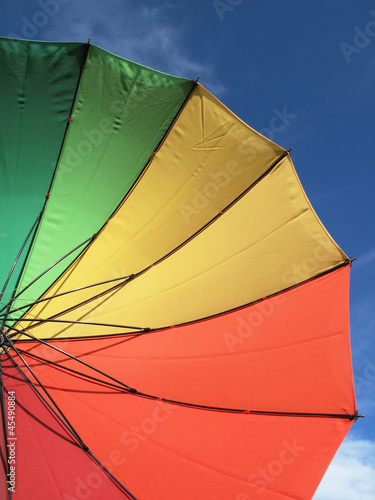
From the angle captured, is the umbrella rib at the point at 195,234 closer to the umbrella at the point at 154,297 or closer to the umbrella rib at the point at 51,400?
the umbrella at the point at 154,297

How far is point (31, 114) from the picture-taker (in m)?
6.92

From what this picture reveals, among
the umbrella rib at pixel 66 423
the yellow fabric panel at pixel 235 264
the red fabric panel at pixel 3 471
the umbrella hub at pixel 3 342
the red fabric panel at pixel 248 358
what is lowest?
the red fabric panel at pixel 3 471

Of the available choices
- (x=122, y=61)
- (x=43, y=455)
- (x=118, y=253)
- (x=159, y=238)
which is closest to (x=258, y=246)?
(x=159, y=238)

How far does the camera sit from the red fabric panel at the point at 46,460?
5.22 metres

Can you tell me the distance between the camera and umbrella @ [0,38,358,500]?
5.62 meters

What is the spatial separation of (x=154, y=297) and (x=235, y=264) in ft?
3.91

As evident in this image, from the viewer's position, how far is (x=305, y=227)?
7.00 meters

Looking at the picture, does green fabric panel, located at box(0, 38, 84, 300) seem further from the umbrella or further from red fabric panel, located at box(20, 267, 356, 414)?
red fabric panel, located at box(20, 267, 356, 414)

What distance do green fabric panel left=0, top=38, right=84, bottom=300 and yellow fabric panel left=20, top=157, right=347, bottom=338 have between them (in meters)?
1.69

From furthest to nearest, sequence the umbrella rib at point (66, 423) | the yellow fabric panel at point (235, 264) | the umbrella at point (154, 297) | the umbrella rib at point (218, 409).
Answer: the yellow fabric panel at point (235, 264) < the umbrella rib at point (218, 409) < the umbrella at point (154, 297) < the umbrella rib at point (66, 423)

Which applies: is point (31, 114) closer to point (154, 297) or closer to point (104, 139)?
point (104, 139)

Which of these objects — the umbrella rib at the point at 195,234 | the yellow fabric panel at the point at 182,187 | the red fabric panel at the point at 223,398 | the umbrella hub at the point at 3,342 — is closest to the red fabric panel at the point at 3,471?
the red fabric panel at the point at 223,398

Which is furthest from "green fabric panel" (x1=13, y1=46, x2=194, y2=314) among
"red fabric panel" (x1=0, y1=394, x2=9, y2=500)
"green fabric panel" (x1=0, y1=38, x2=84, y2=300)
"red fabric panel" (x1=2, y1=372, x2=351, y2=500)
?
"red fabric panel" (x1=0, y1=394, x2=9, y2=500)

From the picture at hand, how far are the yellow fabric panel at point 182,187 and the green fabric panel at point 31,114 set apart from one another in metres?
1.09
